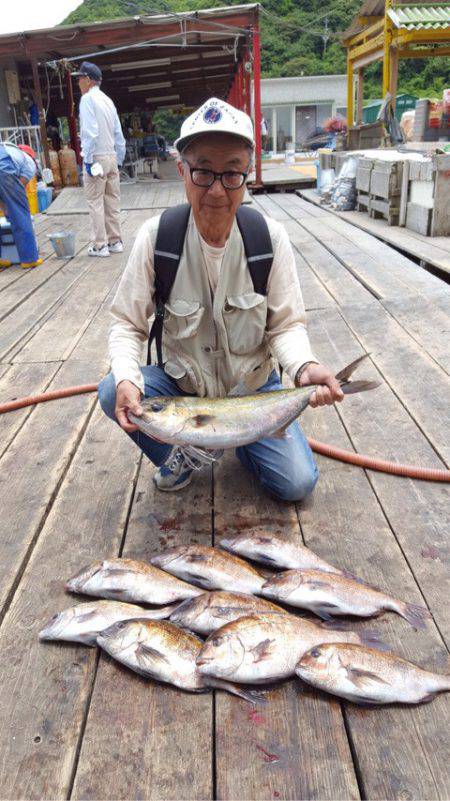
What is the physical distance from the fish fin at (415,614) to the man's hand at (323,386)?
79cm

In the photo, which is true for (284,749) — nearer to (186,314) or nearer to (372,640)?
(372,640)

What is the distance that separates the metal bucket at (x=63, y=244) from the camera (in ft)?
26.7

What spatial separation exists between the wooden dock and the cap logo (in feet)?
5.18

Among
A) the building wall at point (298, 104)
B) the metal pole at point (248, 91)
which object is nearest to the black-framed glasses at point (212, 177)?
the metal pole at point (248, 91)

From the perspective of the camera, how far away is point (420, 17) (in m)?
12.8

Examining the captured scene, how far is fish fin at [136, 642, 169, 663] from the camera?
1.84 metres

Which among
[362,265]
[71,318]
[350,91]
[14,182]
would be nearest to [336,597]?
[71,318]

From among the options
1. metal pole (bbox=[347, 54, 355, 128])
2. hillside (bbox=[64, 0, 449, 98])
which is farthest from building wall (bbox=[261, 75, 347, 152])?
metal pole (bbox=[347, 54, 355, 128])

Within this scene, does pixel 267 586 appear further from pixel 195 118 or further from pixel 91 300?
pixel 91 300

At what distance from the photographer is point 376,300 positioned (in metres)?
5.68

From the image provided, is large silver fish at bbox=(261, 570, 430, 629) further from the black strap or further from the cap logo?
the cap logo

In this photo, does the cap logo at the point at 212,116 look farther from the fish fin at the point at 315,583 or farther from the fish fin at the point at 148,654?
the fish fin at the point at 148,654

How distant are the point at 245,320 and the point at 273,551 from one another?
3.28 ft

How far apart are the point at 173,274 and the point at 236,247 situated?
294 mm
